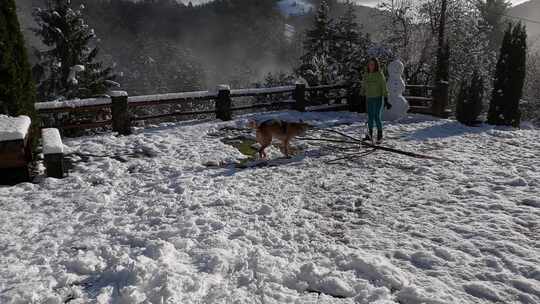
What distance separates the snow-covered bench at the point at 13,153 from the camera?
583cm

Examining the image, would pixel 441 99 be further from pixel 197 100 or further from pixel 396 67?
pixel 197 100

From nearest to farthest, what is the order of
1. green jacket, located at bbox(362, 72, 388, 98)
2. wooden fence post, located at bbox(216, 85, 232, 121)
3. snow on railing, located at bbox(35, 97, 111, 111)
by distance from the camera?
snow on railing, located at bbox(35, 97, 111, 111), green jacket, located at bbox(362, 72, 388, 98), wooden fence post, located at bbox(216, 85, 232, 121)

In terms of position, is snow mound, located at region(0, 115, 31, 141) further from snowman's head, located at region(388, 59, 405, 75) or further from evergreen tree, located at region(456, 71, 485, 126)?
evergreen tree, located at region(456, 71, 485, 126)

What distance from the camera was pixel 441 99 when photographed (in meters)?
13.3

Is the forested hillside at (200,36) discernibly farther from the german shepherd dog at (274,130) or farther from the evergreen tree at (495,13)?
the german shepherd dog at (274,130)

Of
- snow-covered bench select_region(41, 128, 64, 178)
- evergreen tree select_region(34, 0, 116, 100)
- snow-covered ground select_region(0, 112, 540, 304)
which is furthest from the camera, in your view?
evergreen tree select_region(34, 0, 116, 100)

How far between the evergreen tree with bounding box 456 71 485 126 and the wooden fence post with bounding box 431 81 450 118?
2.63ft

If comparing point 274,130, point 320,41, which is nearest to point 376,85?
point 274,130

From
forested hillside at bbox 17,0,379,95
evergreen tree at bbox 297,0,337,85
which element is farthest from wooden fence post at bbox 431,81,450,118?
forested hillside at bbox 17,0,379,95

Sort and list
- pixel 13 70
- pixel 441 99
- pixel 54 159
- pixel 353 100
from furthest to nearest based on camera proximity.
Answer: pixel 353 100, pixel 441 99, pixel 13 70, pixel 54 159

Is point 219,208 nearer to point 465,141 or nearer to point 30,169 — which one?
point 30,169

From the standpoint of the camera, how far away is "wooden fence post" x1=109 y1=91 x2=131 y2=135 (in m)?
9.59

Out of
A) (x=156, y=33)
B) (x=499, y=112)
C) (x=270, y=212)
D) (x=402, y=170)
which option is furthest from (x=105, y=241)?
(x=156, y=33)

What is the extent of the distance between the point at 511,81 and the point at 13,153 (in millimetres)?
14208
